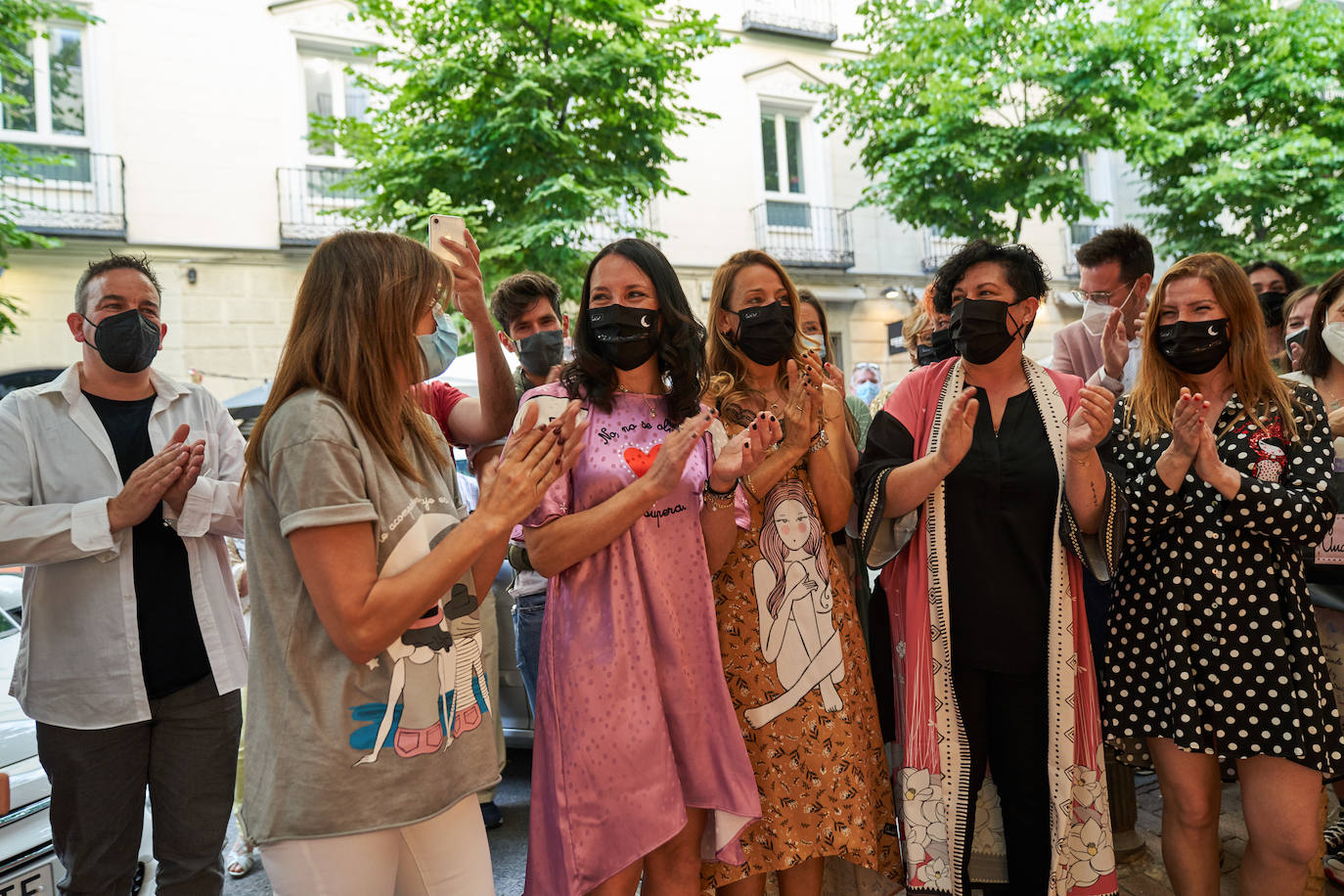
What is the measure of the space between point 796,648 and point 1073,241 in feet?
59.5

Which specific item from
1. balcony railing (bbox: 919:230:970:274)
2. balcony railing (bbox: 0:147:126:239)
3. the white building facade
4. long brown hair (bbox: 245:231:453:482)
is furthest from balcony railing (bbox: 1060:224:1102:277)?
long brown hair (bbox: 245:231:453:482)

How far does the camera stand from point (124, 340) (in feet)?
8.41

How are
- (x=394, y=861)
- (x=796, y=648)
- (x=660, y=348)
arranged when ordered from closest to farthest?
(x=394, y=861)
(x=660, y=348)
(x=796, y=648)

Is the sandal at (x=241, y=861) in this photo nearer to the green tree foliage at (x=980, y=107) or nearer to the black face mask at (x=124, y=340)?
the black face mask at (x=124, y=340)

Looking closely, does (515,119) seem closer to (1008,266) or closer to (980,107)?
(980,107)

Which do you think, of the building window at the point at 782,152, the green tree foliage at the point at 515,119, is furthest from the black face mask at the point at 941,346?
the building window at the point at 782,152

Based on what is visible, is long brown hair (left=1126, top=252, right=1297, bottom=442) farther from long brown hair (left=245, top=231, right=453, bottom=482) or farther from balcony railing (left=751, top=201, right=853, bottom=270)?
balcony railing (left=751, top=201, right=853, bottom=270)

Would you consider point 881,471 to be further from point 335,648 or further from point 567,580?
point 335,648

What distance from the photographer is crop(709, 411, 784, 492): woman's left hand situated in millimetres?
2227

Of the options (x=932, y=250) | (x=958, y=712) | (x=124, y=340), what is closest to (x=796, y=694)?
(x=958, y=712)

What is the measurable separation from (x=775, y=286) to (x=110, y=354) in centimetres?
191

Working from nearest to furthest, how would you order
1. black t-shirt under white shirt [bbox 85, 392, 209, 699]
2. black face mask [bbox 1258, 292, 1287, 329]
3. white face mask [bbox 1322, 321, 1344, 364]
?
black t-shirt under white shirt [bbox 85, 392, 209, 699] < white face mask [bbox 1322, 321, 1344, 364] < black face mask [bbox 1258, 292, 1287, 329]

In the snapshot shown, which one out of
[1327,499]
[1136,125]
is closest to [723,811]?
[1327,499]

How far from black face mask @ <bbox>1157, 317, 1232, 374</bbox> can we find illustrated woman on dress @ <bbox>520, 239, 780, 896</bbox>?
4.30ft
